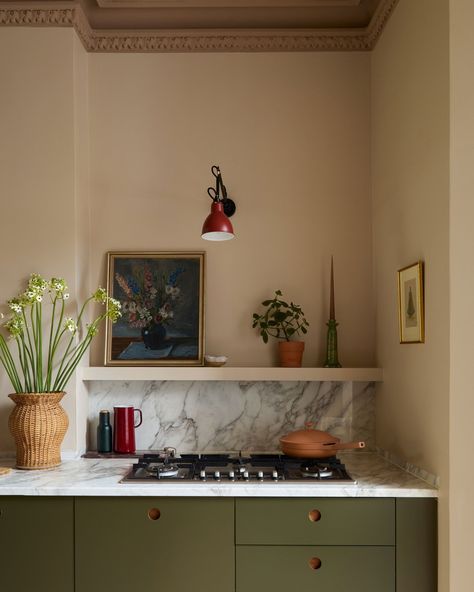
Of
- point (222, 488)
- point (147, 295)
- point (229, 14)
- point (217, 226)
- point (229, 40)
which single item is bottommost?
point (222, 488)

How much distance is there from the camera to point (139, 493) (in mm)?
2510

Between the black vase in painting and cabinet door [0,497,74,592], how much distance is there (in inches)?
36.2

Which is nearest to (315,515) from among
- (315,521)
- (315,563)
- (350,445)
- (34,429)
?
(315,521)

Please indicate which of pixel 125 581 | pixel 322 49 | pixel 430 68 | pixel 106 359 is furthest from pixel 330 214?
pixel 125 581

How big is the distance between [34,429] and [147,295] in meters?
0.82

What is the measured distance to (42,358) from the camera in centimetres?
306

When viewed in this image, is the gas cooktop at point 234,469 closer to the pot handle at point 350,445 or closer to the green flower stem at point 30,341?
the pot handle at point 350,445

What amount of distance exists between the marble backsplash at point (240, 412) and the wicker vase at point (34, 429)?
0.43 meters

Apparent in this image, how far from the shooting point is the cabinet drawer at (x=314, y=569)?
98.2 inches

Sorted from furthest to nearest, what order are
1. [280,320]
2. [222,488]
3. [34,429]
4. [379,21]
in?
[280,320] → [379,21] → [34,429] → [222,488]

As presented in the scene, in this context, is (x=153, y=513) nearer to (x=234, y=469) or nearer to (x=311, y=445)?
(x=234, y=469)

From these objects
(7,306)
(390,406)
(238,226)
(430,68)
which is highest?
(430,68)

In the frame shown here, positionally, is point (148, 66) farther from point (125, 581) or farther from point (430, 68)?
point (125, 581)

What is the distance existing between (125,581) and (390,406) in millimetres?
1301
